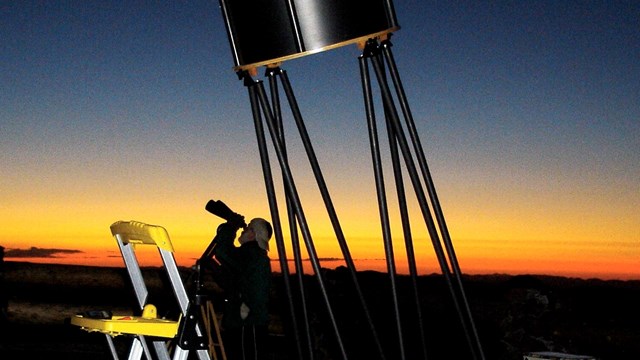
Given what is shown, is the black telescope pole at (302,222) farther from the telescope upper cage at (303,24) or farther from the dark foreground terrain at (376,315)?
the dark foreground terrain at (376,315)

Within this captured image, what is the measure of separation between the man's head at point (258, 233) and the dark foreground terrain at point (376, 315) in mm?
1445

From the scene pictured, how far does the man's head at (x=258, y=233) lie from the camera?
17.2ft

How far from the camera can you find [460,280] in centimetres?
354

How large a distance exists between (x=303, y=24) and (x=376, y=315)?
4.71 metres

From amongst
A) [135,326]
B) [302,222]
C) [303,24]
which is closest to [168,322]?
[135,326]

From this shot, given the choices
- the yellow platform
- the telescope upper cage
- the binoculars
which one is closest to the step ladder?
the yellow platform

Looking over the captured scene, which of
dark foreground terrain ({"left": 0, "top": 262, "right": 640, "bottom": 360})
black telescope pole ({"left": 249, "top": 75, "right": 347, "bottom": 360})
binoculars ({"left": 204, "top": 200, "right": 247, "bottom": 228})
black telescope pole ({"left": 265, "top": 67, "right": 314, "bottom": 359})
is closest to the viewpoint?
black telescope pole ({"left": 249, "top": 75, "right": 347, "bottom": 360})

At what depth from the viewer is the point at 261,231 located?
17.2 ft

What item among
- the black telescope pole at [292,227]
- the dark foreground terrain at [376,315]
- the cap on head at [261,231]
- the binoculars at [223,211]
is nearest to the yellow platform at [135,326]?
the black telescope pole at [292,227]

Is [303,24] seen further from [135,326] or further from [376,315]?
[376,315]

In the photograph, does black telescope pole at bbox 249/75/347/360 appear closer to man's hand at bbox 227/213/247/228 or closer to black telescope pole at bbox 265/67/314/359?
black telescope pole at bbox 265/67/314/359

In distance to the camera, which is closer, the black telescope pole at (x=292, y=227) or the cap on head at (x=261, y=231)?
the black telescope pole at (x=292, y=227)

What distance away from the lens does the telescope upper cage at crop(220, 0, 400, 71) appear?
356cm

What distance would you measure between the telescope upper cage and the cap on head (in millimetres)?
1685
